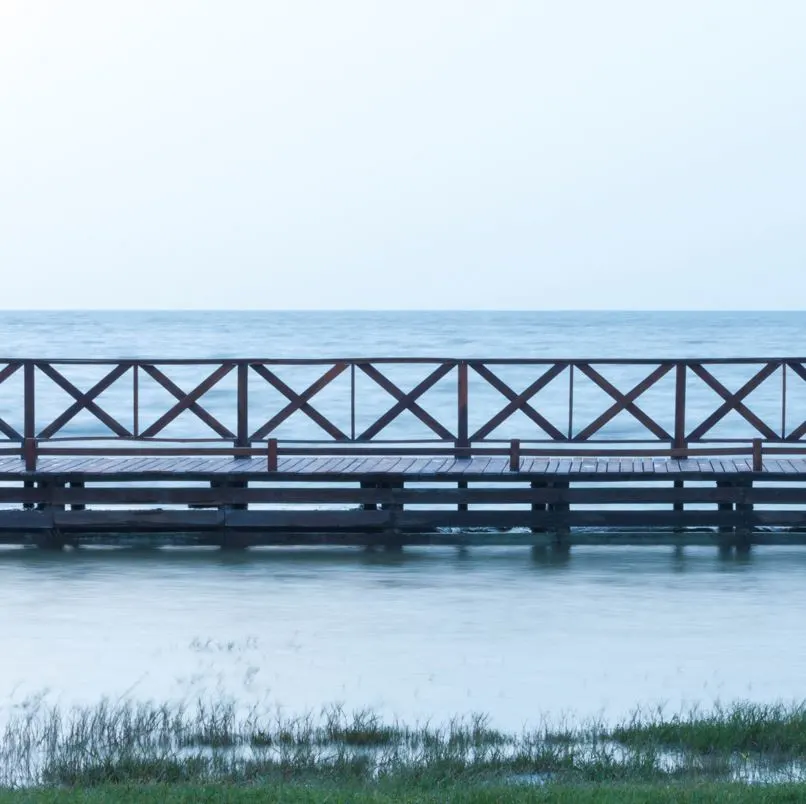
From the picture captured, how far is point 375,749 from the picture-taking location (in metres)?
6.72

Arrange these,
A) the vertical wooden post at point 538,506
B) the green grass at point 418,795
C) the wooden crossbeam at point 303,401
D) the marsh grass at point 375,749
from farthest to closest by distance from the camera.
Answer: the wooden crossbeam at point 303,401
the vertical wooden post at point 538,506
the marsh grass at point 375,749
the green grass at point 418,795

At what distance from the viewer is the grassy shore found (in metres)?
5.71

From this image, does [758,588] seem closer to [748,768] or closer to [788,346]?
[748,768]

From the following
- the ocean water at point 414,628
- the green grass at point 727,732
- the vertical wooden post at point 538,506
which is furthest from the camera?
the vertical wooden post at point 538,506

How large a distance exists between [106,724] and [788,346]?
9041cm

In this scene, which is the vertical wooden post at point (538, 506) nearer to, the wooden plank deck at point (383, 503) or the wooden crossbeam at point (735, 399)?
the wooden plank deck at point (383, 503)

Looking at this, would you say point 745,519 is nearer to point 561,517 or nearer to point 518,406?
point 561,517

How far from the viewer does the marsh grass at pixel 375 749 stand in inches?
244

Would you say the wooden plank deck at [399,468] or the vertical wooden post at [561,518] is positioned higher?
the wooden plank deck at [399,468]

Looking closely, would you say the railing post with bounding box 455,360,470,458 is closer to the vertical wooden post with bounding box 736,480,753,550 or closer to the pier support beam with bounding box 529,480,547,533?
the pier support beam with bounding box 529,480,547,533

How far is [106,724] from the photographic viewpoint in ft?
22.8

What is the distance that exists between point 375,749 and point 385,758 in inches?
8.4

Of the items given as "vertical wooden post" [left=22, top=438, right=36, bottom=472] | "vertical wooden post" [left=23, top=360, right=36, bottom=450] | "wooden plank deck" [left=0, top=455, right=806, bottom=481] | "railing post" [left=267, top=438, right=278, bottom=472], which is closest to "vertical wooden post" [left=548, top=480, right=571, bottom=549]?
"wooden plank deck" [left=0, top=455, right=806, bottom=481]

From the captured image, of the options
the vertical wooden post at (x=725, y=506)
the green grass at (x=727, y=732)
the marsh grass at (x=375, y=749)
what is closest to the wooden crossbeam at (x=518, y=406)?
the vertical wooden post at (x=725, y=506)
